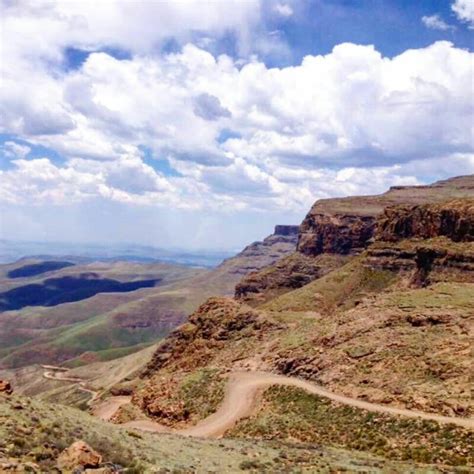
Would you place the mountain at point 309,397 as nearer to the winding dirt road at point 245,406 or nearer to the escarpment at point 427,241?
the winding dirt road at point 245,406

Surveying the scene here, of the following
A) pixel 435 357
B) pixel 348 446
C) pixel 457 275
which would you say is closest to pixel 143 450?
pixel 348 446

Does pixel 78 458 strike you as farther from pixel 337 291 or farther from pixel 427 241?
pixel 427 241

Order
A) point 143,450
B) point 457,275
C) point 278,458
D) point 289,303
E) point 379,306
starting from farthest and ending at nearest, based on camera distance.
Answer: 1. point 289,303
2. point 457,275
3. point 379,306
4. point 278,458
5. point 143,450

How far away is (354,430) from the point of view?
5053 centimetres

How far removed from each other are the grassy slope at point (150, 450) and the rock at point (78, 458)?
54 cm

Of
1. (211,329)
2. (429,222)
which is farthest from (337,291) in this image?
(211,329)

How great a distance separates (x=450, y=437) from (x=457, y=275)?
78979mm

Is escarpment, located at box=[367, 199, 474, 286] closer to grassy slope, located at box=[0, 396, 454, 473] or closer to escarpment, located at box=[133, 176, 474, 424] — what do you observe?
escarpment, located at box=[133, 176, 474, 424]

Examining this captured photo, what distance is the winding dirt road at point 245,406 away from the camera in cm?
5272

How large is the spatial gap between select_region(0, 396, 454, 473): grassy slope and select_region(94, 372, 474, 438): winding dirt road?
10374 mm

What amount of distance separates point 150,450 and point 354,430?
2107cm

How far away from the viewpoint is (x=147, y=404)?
71.3 m

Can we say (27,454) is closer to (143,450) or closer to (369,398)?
(143,450)

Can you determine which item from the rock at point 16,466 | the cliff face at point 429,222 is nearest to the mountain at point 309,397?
the rock at point 16,466
